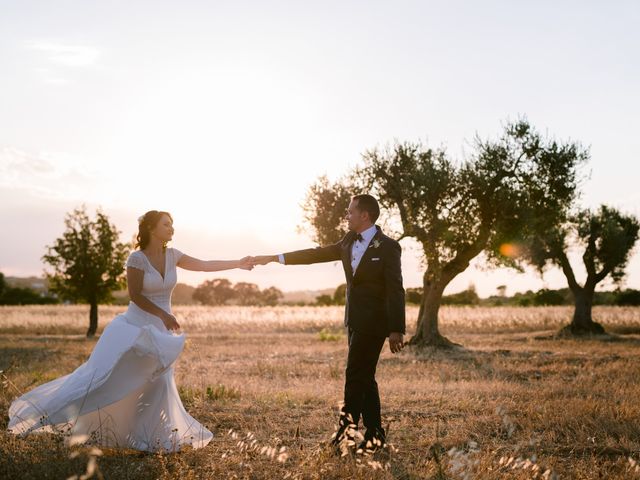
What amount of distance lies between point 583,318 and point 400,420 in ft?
98.4

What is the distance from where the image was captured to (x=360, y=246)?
7480mm

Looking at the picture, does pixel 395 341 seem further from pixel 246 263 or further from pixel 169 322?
pixel 246 263

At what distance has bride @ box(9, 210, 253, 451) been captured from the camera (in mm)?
6867

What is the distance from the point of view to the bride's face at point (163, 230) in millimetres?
7676

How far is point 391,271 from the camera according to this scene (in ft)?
23.6

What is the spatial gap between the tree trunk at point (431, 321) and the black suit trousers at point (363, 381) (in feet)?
65.6

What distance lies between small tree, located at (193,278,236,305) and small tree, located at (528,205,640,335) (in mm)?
75658

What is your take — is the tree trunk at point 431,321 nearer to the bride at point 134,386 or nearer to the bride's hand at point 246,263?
the bride's hand at point 246,263

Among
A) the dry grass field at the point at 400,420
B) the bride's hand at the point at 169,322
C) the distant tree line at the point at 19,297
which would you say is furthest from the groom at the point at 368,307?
the distant tree line at the point at 19,297

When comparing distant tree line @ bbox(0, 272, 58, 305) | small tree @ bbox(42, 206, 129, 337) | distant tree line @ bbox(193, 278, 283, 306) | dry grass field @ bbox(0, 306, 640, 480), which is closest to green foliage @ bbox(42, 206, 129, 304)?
small tree @ bbox(42, 206, 129, 337)

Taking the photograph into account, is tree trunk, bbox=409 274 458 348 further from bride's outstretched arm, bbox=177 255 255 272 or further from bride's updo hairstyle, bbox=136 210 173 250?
bride's updo hairstyle, bbox=136 210 173 250

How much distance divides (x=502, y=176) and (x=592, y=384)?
47.6ft

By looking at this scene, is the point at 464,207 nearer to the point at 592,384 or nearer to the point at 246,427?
the point at 592,384

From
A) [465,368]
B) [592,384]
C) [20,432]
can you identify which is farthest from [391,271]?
[465,368]
